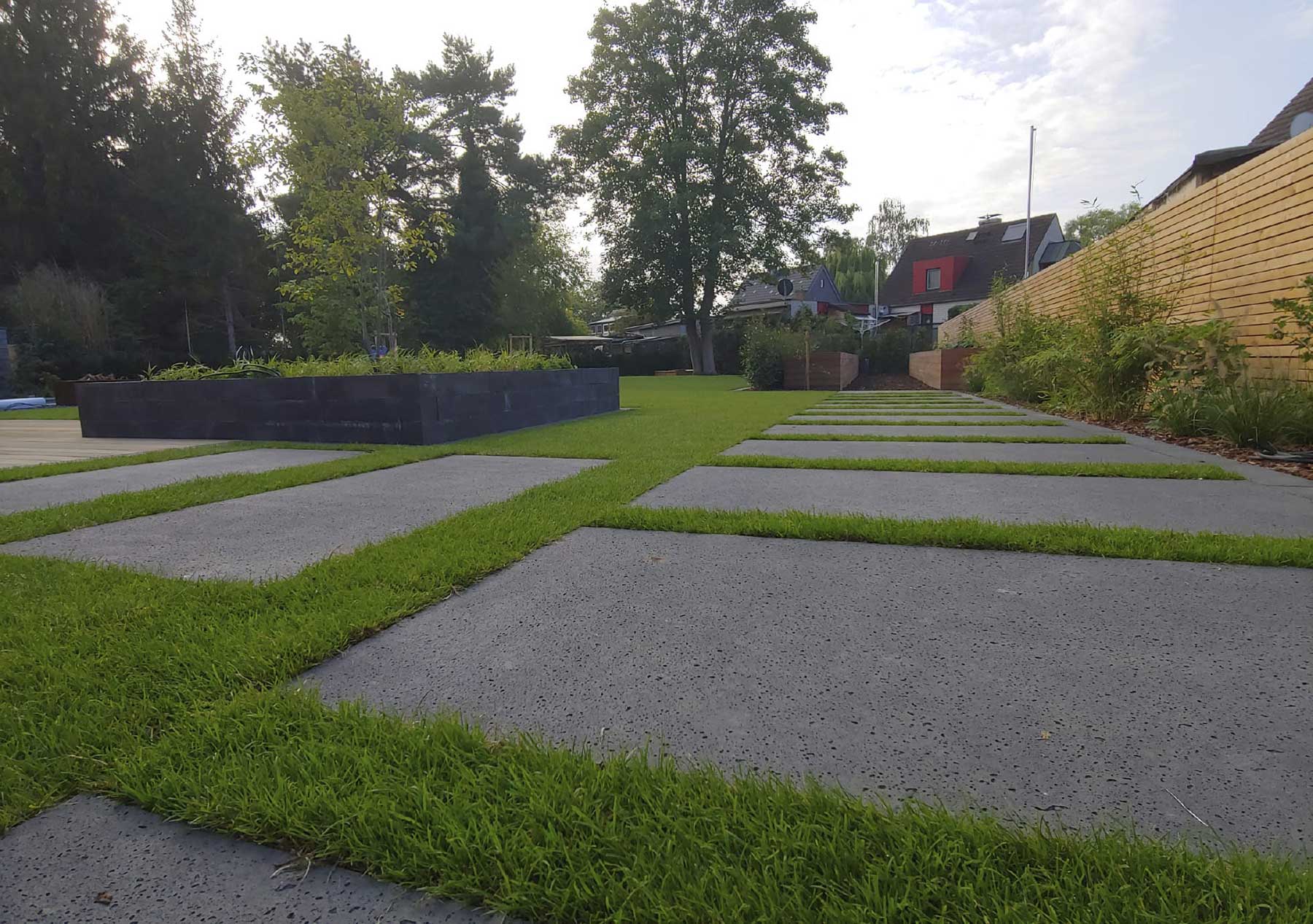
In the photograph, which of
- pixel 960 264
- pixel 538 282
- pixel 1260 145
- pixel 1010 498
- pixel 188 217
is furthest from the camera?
pixel 960 264

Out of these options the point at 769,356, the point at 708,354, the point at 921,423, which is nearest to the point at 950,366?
the point at 769,356

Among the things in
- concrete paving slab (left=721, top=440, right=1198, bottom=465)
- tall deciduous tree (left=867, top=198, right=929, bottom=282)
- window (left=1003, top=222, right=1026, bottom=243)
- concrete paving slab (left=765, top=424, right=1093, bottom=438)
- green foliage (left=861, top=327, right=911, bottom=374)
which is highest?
tall deciduous tree (left=867, top=198, right=929, bottom=282)

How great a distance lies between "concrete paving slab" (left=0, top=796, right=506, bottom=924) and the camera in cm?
88

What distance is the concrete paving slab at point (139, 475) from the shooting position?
374cm

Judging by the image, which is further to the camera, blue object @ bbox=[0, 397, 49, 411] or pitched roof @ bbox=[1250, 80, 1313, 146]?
blue object @ bbox=[0, 397, 49, 411]

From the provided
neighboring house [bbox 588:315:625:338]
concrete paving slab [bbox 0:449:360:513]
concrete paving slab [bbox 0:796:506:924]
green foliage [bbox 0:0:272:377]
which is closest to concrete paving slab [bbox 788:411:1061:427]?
concrete paving slab [bbox 0:449:360:513]

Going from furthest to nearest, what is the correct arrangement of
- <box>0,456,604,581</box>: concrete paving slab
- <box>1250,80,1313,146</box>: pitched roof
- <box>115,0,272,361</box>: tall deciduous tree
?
<box>115,0,272,361</box>: tall deciduous tree, <box>1250,80,1313,146</box>: pitched roof, <box>0,456,604,581</box>: concrete paving slab

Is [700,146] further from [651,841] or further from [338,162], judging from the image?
[651,841]

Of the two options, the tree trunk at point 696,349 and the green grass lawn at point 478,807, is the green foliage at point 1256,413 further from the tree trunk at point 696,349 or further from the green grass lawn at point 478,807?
the tree trunk at point 696,349

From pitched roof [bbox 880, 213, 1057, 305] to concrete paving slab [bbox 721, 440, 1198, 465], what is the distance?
32039 mm

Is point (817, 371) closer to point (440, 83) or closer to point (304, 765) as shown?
point (304, 765)

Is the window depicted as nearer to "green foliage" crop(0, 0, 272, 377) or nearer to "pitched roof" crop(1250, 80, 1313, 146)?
"pitched roof" crop(1250, 80, 1313, 146)

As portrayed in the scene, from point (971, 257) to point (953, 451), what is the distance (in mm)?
36346

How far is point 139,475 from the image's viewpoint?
450cm
